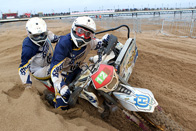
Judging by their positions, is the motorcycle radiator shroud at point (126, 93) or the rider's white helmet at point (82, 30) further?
the rider's white helmet at point (82, 30)

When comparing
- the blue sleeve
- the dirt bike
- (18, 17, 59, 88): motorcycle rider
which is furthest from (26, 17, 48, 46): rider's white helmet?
the dirt bike

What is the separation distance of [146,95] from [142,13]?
126 ft

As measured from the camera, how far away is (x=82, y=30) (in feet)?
9.23

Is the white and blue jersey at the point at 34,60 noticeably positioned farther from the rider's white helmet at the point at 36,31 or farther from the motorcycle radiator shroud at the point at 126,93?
the motorcycle radiator shroud at the point at 126,93

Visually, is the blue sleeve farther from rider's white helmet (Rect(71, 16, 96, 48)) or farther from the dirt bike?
the dirt bike

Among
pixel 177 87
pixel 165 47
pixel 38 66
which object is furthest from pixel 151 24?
pixel 38 66

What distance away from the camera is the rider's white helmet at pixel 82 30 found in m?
2.79

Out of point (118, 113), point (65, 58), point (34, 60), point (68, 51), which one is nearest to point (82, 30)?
point (68, 51)

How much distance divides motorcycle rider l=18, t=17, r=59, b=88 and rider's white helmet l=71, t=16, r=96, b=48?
829 millimetres

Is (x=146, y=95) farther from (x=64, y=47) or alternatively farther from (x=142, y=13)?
(x=142, y=13)

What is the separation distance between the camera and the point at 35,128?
211cm

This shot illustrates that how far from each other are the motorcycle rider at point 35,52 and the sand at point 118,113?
1.14ft

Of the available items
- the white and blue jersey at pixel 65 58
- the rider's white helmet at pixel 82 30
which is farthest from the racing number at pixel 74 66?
the rider's white helmet at pixel 82 30

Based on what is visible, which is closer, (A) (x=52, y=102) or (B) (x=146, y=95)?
(B) (x=146, y=95)
